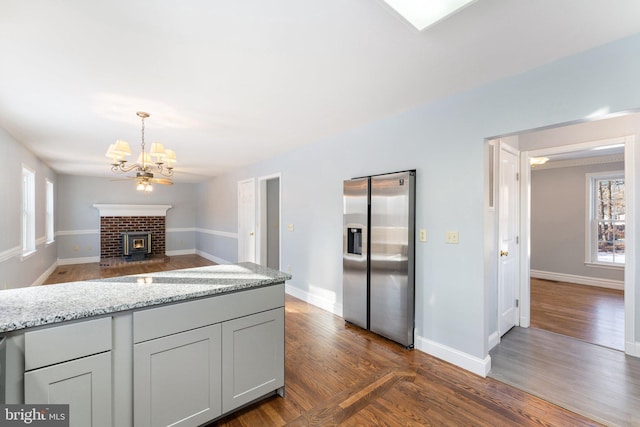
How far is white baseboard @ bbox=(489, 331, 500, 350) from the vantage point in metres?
2.82

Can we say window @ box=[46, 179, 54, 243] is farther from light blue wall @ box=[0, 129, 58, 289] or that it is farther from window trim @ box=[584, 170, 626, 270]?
window trim @ box=[584, 170, 626, 270]

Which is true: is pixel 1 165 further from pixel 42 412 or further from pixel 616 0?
pixel 616 0

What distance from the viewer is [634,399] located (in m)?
2.03

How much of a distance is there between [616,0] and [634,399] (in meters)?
2.58

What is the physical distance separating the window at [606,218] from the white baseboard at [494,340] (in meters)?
3.81

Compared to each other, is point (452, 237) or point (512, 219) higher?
point (512, 219)

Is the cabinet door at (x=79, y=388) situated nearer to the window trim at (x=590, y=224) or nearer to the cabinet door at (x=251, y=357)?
the cabinet door at (x=251, y=357)

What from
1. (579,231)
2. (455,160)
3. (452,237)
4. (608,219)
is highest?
(455,160)

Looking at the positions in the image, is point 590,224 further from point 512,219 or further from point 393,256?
point 393,256

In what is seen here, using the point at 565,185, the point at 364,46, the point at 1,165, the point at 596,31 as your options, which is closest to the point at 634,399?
the point at 596,31

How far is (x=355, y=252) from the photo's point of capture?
3367mm

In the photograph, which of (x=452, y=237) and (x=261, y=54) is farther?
(x=452, y=237)

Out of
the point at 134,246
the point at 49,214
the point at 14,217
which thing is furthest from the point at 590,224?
the point at 49,214

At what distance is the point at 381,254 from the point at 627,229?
2365mm
